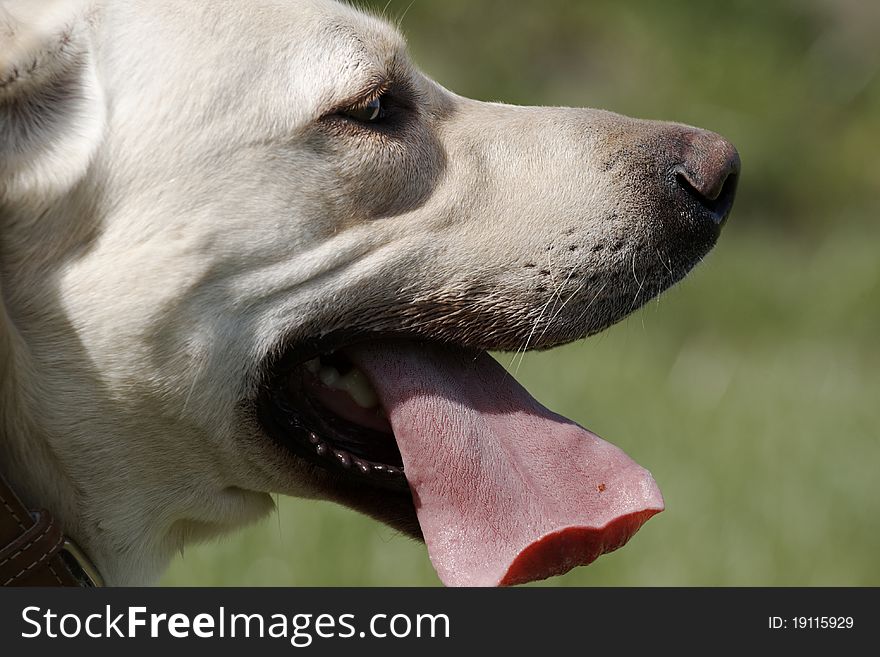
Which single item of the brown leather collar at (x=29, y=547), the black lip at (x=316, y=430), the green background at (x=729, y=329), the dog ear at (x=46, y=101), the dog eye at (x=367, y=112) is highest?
the dog eye at (x=367, y=112)

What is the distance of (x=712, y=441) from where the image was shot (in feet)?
21.4

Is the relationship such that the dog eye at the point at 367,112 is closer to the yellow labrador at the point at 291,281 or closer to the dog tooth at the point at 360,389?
the yellow labrador at the point at 291,281

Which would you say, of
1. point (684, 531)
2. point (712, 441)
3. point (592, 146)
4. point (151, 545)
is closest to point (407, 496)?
point (151, 545)

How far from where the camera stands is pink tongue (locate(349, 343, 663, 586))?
2939mm

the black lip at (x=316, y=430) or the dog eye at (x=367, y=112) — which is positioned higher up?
the dog eye at (x=367, y=112)

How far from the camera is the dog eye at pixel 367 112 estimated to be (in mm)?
3025

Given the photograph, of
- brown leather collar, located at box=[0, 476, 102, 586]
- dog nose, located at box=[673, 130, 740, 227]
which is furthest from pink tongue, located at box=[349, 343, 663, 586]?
brown leather collar, located at box=[0, 476, 102, 586]

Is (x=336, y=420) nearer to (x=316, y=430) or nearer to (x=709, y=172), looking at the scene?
(x=316, y=430)

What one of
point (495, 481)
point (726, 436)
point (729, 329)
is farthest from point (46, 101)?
point (729, 329)

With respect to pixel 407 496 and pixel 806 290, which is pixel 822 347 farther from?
pixel 407 496

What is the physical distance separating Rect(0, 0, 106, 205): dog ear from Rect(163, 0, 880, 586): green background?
167 centimetres

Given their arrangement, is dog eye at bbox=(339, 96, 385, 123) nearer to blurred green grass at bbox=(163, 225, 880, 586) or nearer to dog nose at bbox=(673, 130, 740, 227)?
dog nose at bbox=(673, 130, 740, 227)

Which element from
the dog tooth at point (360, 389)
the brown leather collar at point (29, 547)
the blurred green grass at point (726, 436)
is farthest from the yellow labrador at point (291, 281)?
the blurred green grass at point (726, 436)

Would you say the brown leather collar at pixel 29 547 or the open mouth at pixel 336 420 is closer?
the brown leather collar at pixel 29 547
